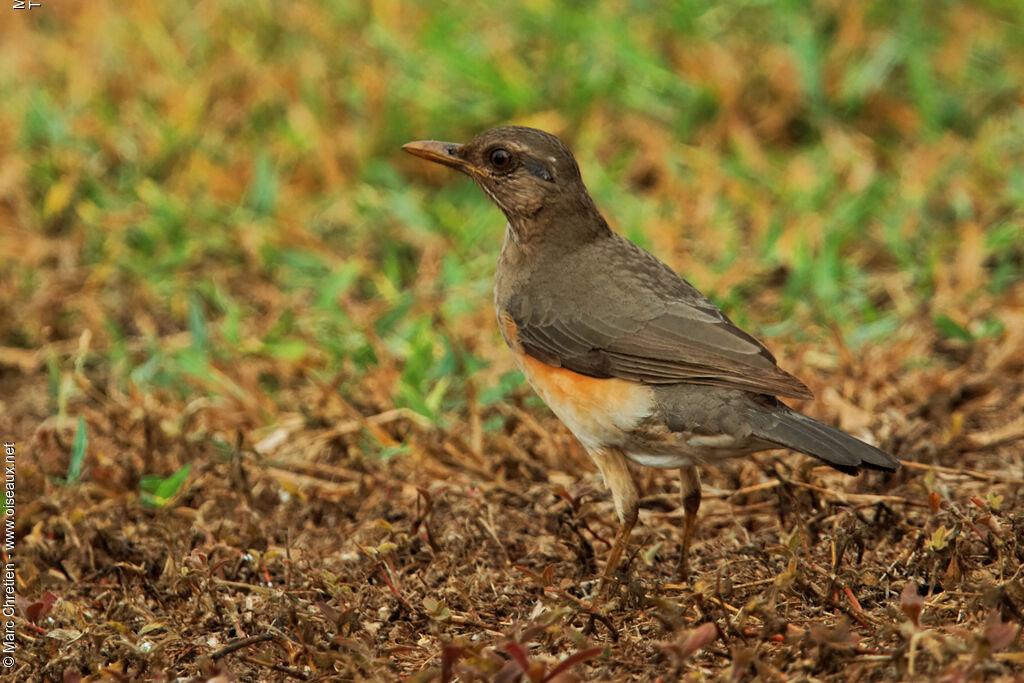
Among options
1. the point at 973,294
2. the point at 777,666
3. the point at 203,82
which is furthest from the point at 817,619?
the point at 203,82

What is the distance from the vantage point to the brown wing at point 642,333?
4.47 meters

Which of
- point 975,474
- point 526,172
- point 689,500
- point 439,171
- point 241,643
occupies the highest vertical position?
point 526,172

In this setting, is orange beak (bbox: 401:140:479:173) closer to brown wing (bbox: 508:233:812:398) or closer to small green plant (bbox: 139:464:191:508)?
brown wing (bbox: 508:233:812:398)

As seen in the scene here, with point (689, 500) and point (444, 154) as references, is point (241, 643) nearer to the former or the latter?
point (689, 500)

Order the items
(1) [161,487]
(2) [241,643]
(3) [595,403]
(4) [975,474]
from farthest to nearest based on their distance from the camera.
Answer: (1) [161,487], (4) [975,474], (3) [595,403], (2) [241,643]

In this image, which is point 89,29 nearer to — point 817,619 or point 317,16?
point 317,16

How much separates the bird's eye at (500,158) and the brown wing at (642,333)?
0.52 meters

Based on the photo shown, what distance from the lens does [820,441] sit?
160 inches

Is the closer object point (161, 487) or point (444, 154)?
point (161, 487)

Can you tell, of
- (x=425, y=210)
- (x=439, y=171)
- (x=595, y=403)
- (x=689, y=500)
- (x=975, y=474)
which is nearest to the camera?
(x=595, y=403)

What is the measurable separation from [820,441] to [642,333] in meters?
0.87

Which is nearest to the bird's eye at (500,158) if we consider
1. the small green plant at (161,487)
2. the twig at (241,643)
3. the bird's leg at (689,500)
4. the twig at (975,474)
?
the bird's leg at (689,500)

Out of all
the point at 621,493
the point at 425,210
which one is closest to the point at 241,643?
the point at 621,493

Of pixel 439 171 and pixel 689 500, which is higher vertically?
pixel 439 171
